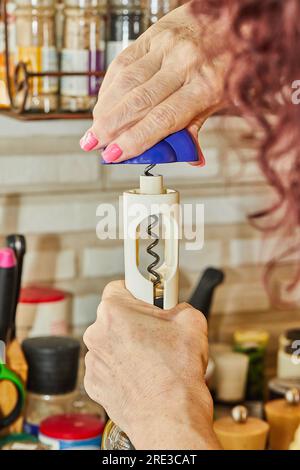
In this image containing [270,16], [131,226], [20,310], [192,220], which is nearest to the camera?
[270,16]

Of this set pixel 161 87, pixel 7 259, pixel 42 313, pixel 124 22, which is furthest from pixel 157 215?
pixel 42 313

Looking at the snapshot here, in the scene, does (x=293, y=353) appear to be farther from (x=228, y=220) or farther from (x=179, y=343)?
(x=179, y=343)

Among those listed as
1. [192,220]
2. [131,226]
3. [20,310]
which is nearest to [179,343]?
[131,226]

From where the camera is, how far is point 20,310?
1421 millimetres

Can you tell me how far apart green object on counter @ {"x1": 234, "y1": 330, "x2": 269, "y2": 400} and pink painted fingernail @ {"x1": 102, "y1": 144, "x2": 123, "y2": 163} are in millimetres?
843

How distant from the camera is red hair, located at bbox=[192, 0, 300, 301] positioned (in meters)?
0.61

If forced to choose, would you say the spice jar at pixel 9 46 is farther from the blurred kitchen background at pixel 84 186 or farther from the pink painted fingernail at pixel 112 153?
the pink painted fingernail at pixel 112 153

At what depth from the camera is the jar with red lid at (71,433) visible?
3.89ft

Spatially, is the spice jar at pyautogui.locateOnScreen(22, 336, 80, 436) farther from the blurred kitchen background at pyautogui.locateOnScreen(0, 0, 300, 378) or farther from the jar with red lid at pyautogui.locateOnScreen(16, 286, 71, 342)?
the blurred kitchen background at pyautogui.locateOnScreen(0, 0, 300, 378)

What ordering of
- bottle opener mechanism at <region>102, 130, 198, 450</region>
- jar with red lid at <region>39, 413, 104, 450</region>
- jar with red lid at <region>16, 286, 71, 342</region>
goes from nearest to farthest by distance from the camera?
bottle opener mechanism at <region>102, 130, 198, 450</region> → jar with red lid at <region>39, 413, 104, 450</region> → jar with red lid at <region>16, 286, 71, 342</region>

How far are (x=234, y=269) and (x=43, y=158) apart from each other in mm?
407

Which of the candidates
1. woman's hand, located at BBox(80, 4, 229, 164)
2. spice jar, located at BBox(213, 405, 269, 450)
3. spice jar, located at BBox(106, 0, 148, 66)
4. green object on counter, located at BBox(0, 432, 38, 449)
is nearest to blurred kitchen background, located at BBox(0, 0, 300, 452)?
spice jar, located at BBox(106, 0, 148, 66)

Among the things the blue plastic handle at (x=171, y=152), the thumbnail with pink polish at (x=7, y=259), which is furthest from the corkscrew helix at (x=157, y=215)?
the thumbnail with pink polish at (x=7, y=259)

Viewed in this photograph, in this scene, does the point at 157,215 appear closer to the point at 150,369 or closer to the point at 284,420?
the point at 150,369
